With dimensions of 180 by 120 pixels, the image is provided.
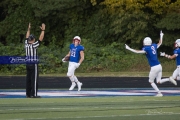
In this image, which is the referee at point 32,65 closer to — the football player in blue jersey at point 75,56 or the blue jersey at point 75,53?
the football player in blue jersey at point 75,56

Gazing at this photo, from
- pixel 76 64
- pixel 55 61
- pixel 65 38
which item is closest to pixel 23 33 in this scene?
pixel 65 38

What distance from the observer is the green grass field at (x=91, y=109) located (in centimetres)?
1235

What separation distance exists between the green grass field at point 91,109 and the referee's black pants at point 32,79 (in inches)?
26.4

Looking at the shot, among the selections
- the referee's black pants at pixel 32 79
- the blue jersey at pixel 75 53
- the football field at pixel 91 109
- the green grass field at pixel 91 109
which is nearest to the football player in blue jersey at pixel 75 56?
the blue jersey at pixel 75 53

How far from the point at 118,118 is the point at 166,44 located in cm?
2854

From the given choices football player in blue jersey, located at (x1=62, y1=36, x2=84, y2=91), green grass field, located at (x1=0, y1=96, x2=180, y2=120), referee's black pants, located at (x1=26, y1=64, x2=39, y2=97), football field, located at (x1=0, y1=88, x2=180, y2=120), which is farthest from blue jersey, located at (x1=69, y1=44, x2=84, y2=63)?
green grass field, located at (x1=0, y1=96, x2=180, y2=120)

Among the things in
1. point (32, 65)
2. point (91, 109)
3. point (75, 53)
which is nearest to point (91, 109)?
point (91, 109)

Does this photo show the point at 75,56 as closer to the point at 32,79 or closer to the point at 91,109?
the point at 32,79

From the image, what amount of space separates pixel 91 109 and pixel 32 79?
4002 millimetres

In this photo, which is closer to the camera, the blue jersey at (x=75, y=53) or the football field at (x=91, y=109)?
the football field at (x=91, y=109)

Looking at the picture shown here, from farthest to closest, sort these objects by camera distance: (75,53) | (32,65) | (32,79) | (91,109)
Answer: (75,53), (32,79), (32,65), (91,109)

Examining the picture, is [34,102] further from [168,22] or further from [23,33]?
[23,33]

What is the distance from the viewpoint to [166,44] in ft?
132

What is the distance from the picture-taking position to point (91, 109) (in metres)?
13.8
